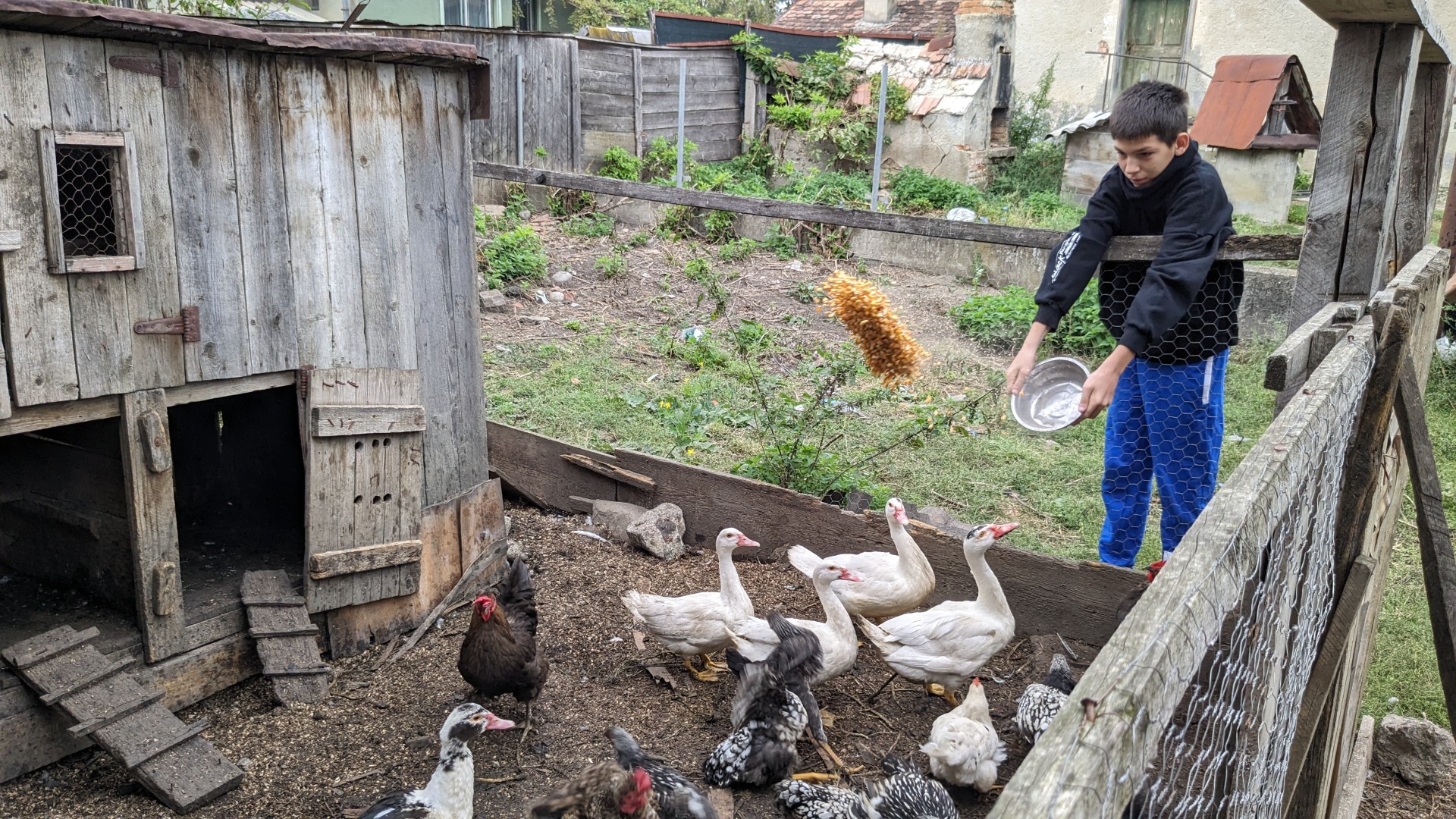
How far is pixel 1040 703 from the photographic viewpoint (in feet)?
12.0

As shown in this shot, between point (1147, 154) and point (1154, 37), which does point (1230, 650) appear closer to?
point (1147, 154)

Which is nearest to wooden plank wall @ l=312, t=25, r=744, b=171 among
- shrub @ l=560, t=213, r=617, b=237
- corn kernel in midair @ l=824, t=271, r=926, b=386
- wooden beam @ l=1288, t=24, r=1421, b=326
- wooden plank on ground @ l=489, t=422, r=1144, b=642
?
shrub @ l=560, t=213, r=617, b=237

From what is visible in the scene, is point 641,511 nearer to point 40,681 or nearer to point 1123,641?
point 40,681

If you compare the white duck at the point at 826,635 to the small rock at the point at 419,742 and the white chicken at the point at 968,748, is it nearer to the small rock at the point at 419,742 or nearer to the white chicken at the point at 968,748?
the white chicken at the point at 968,748

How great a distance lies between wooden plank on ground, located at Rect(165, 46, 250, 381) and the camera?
12.5 feet

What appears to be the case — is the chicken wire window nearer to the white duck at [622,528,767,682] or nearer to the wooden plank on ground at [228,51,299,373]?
the wooden plank on ground at [228,51,299,373]

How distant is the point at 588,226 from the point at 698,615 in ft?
29.9

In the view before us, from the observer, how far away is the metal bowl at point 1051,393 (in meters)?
5.02

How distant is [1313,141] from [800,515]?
32.1 feet

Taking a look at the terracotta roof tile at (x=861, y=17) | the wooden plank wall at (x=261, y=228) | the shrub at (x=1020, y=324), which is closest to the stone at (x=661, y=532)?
the wooden plank wall at (x=261, y=228)

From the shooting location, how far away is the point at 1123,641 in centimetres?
125

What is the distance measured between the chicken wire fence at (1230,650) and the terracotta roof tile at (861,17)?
18603 millimetres

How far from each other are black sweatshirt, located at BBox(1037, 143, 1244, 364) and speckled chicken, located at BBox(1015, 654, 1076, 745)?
1277 millimetres

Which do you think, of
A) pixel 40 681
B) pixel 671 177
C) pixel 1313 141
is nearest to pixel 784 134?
pixel 671 177
